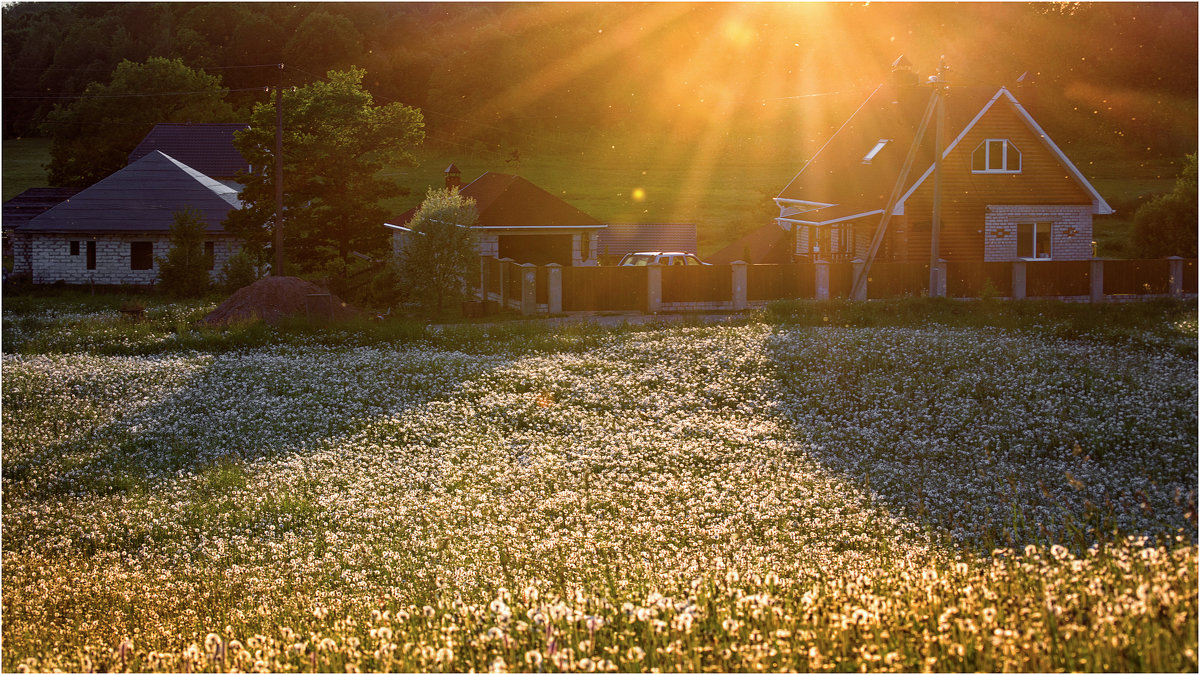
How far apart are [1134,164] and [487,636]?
3357 inches

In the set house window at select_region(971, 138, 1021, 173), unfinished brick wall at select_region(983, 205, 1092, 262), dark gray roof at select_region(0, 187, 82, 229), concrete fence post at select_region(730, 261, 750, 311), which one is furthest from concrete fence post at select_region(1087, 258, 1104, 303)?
dark gray roof at select_region(0, 187, 82, 229)

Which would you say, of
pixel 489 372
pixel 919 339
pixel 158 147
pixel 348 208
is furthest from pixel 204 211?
pixel 919 339

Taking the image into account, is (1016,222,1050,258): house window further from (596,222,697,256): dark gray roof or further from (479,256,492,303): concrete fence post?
(596,222,697,256): dark gray roof

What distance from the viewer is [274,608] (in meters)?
8.10

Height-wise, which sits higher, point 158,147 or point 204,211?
point 158,147

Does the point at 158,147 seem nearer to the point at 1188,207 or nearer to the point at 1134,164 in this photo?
the point at 1188,207

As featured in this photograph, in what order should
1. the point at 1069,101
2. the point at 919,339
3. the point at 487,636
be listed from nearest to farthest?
the point at 487,636
the point at 919,339
the point at 1069,101

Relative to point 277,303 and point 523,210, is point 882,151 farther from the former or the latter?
point 277,303

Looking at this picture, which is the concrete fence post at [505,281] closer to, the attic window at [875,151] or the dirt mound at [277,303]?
the dirt mound at [277,303]

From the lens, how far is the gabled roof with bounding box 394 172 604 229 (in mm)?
41781

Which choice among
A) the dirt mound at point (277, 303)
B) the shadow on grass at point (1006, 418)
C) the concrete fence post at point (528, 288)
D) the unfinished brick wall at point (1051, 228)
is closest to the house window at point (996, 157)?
the unfinished brick wall at point (1051, 228)

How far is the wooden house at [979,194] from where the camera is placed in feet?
123

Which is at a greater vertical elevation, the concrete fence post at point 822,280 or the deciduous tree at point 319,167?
the deciduous tree at point 319,167

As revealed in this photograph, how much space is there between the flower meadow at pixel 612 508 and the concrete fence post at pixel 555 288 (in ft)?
28.0
